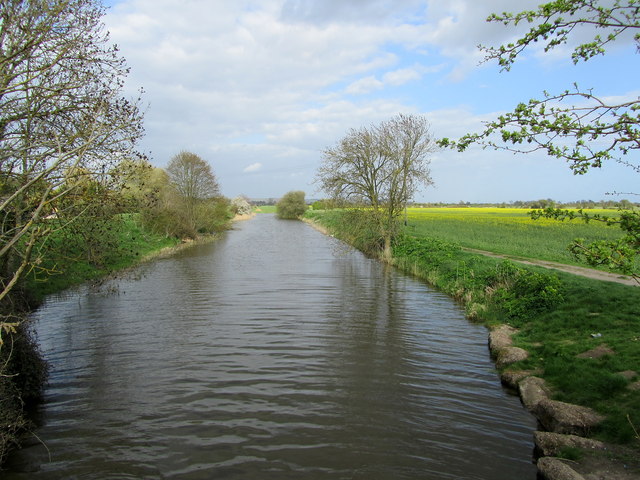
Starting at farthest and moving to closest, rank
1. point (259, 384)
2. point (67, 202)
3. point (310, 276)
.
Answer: point (310, 276) < point (259, 384) < point (67, 202)

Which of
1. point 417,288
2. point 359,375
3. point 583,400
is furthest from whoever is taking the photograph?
point 417,288

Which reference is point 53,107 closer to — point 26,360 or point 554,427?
point 26,360

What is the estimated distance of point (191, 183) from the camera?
42.5 meters

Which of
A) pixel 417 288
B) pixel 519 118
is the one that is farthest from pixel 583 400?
pixel 417 288

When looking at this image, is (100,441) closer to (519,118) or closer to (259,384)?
(259,384)

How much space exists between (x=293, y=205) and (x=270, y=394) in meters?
85.5

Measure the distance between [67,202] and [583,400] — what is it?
31.9 feet

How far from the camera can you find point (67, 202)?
7828 millimetres

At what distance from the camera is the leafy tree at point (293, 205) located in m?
92.7

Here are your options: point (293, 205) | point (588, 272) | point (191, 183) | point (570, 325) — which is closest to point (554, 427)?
point (570, 325)

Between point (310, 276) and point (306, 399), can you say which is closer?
point (306, 399)

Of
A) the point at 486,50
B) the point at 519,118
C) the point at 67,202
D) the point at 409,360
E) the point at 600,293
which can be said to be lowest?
the point at 409,360

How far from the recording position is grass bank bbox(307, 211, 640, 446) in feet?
22.9

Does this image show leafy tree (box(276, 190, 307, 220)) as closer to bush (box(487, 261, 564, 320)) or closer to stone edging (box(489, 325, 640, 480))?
bush (box(487, 261, 564, 320))
